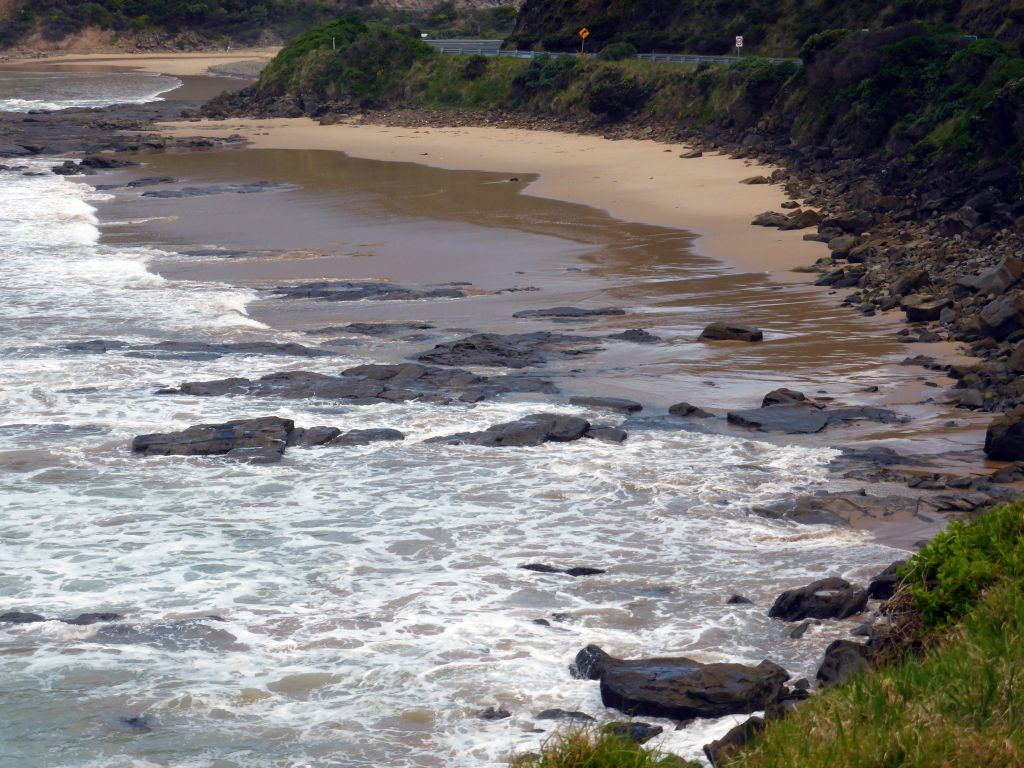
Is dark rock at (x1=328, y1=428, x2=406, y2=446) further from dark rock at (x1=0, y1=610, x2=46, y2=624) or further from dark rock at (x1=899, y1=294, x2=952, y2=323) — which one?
dark rock at (x1=899, y1=294, x2=952, y2=323)

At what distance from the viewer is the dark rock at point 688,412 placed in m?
12.6

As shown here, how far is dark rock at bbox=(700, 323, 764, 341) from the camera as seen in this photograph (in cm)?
1538

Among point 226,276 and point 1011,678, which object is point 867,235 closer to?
point 226,276

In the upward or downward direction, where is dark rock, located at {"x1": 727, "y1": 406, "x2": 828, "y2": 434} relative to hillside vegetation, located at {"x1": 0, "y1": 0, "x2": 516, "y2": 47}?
downward

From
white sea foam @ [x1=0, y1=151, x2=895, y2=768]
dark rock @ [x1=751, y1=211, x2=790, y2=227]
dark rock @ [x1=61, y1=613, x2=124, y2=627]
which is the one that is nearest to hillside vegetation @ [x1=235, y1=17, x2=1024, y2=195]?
dark rock @ [x1=751, y1=211, x2=790, y2=227]

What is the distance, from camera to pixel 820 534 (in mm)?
9539

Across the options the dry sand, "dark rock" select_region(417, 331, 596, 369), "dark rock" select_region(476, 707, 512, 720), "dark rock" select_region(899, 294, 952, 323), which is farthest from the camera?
the dry sand

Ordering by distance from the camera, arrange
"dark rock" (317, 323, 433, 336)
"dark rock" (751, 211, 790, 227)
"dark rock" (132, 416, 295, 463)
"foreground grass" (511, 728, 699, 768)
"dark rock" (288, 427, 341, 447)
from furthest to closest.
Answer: "dark rock" (751, 211, 790, 227) < "dark rock" (317, 323, 433, 336) < "dark rock" (288, 427, 341, 447) < "dark rock" (132, 416, 295, 463) < "foreground grass" (511, 728, 699, 768)

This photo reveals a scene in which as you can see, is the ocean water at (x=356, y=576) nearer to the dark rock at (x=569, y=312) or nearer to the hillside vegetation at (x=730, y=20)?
the dark rock at (x=569, y=312)

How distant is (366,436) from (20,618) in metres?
4.34

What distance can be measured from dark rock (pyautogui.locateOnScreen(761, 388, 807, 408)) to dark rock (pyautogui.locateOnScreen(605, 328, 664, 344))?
2.95m

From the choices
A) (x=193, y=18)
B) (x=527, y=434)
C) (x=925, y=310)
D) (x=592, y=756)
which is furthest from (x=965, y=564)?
(x=193, y=18)

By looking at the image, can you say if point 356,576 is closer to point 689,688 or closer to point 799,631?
point 689,688

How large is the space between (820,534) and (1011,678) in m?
4.46
